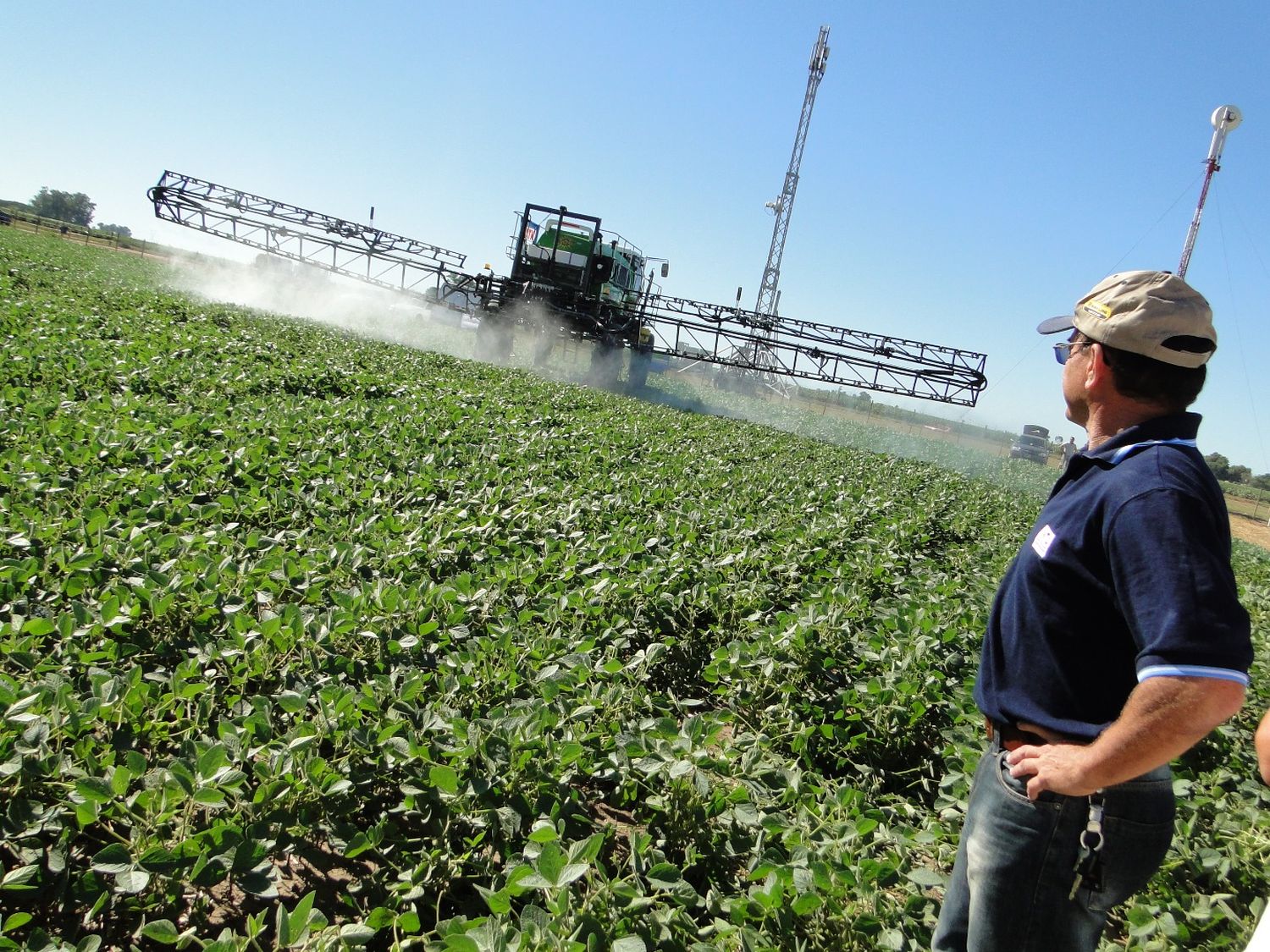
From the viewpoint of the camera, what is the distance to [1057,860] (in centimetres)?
164

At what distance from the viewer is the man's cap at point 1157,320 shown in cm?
167

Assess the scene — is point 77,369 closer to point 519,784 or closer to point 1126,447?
point 519,784

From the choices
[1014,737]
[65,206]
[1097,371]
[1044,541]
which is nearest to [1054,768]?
[1014,737]

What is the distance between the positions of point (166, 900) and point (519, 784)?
100 centimetres

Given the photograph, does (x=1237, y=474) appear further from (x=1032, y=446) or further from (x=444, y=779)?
(x=444, y=779)

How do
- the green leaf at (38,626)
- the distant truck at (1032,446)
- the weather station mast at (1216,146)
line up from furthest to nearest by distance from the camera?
Result: the distant truck at (1032,446)
the weather station mast at (1216,146)
the green leaf at (38,626)

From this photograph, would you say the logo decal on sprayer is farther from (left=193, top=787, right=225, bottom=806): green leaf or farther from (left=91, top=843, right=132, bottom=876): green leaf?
(left=91, top=843, right=132, bottom=876): green leaf

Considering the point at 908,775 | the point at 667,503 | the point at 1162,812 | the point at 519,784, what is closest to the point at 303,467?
the point at 667,503

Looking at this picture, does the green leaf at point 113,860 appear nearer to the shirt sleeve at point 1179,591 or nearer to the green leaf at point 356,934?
the green leaf at point 356,934

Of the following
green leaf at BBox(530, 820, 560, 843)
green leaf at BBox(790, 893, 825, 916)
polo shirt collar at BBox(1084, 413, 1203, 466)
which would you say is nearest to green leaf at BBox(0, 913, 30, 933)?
green leaf at BBox(530, 820, 560, 843)

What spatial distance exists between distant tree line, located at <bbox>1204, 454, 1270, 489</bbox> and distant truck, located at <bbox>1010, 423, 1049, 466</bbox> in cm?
3388

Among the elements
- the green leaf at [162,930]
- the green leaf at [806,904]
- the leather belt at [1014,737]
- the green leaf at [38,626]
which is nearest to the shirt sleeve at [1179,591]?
the leather belt at [1014,737]

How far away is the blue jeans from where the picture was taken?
162 centimetres

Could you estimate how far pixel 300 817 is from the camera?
2.13 metres
